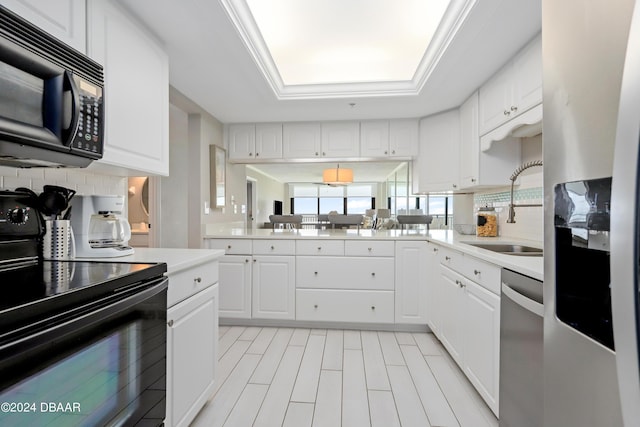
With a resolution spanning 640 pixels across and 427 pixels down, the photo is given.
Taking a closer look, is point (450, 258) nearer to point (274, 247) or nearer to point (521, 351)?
point (521, 351)

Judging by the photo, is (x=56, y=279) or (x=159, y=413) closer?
(x=56, y=279)

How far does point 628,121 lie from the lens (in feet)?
1.43

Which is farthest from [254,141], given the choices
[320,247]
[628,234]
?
[628,234]

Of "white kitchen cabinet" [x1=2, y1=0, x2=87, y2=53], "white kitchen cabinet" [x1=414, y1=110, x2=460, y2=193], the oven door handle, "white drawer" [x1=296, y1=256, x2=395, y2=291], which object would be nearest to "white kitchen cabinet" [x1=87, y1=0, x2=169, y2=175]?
"white kitchen cabinet" [x1=2, y1=0, x2=87, y2=53]

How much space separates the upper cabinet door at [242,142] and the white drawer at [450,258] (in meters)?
2.30

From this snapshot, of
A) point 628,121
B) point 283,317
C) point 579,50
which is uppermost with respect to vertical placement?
point 579,50

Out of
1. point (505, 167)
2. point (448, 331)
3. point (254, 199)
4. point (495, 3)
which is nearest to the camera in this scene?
point (495, 3)

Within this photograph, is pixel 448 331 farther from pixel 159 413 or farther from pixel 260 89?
pixel 260 89

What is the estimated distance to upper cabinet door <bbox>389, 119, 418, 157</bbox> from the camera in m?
3.48

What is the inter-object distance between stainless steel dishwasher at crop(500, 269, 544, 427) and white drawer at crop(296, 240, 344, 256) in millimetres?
1654

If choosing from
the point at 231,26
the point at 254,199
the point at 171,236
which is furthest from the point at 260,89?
the point at 254,199

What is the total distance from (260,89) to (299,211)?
545cm

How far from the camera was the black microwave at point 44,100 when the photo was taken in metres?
0.84

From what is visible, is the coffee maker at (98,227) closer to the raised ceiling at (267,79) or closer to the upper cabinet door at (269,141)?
the raised ceiling at (267,79)
